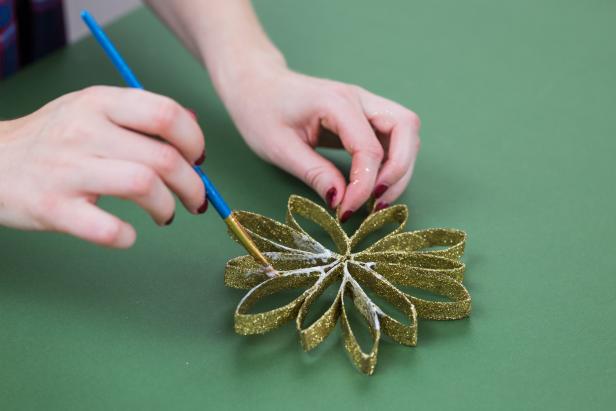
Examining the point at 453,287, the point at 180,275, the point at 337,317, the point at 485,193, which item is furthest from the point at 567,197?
the point at 180,275

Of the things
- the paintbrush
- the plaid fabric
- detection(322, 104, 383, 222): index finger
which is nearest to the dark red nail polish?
detection(322, 104, 383, 222): index finger

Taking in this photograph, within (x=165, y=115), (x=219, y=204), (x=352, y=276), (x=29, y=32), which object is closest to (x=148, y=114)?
(x=165, y=115)

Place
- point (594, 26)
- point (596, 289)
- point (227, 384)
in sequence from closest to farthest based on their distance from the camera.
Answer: point (227, 384)
point (596, 289)
point (594, 26)

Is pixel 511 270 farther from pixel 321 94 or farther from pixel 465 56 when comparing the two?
pixel 465 56

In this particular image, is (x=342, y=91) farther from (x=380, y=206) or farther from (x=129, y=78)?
(x=129, y=78)

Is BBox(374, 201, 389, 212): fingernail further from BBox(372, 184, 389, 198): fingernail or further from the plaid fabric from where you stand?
the plaid fabric
